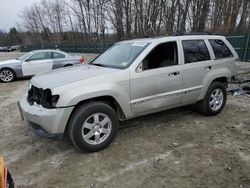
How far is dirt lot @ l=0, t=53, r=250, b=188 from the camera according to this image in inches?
130

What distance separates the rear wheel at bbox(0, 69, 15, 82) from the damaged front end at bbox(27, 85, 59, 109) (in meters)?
7.97

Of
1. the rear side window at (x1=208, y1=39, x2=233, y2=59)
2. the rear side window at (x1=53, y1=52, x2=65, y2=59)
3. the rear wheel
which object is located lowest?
the rear wheel

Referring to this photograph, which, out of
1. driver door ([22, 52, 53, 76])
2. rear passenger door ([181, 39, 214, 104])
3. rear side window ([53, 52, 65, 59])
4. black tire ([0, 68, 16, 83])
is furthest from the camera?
rear side window ([53, 52, 65, 59])

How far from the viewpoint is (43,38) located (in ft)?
199

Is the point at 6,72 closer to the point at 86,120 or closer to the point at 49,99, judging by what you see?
the point at 49,99

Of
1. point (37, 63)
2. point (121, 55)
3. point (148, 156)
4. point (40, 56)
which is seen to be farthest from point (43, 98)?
point (40, 56)

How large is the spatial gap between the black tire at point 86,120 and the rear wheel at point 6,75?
8.86 m

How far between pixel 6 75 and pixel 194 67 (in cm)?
929

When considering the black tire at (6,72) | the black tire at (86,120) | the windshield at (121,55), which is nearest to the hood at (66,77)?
the windshield at (121,55)

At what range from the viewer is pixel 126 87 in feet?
13.4

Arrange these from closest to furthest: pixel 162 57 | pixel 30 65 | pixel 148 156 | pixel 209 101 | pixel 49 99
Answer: pixel 49 99 → pixel 148 156 → pixel 162 57 → pixel 209 101 → pixel 30 65

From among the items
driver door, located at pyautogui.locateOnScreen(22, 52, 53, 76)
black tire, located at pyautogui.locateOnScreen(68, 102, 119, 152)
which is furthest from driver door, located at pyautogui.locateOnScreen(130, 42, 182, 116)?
driver door, located at pyautogui.locateOnScreen(22, 52, 53, 76)

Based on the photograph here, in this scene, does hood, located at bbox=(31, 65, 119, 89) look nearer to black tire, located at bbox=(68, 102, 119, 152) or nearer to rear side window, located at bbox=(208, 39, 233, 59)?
black tire, located at bbox=(68, 102, 119, 152)

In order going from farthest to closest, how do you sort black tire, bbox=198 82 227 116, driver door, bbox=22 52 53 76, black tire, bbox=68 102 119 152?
driver door, bbox=22 52 53 76 → black tire, bbox=198 82 227 116 → black tire, bbox=68 102 119 152
